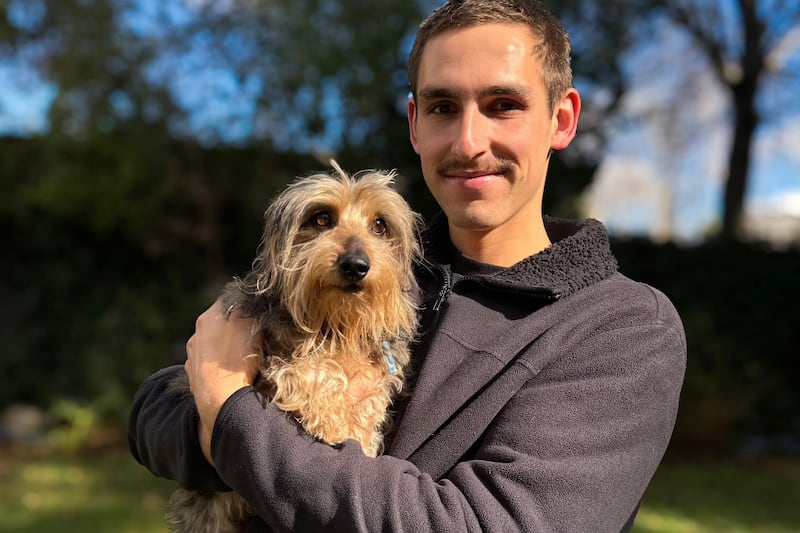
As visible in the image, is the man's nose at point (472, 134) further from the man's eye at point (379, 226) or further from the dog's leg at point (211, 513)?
the dog's leg at point (211, 513)

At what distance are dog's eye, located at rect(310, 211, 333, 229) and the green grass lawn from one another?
570 cm

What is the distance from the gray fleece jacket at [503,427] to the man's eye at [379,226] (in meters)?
0.55

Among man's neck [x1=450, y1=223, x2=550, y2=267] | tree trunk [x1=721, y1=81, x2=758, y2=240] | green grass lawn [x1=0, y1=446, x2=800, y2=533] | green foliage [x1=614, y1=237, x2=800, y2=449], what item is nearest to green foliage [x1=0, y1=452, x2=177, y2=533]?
green grass lawn [x1=0, y1=446, x2=800, y2=533]

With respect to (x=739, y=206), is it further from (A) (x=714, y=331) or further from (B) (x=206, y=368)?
(B) (x=206, y=368)

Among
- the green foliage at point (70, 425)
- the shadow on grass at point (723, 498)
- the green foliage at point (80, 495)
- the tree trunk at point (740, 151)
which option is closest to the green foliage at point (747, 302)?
the shadow on grass at point (723, 498)

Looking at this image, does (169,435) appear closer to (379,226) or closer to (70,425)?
(379,226)

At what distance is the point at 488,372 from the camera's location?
7.59 ft

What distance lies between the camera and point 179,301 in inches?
474

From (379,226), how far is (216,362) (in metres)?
0.97

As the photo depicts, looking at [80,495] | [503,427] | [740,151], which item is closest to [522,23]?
[503,427]

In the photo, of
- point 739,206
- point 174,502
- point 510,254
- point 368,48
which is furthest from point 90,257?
point 739,206

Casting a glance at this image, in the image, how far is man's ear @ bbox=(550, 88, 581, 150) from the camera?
9.42 feet

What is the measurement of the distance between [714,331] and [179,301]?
→ 8.55 m

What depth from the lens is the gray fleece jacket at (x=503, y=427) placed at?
1978 mm
